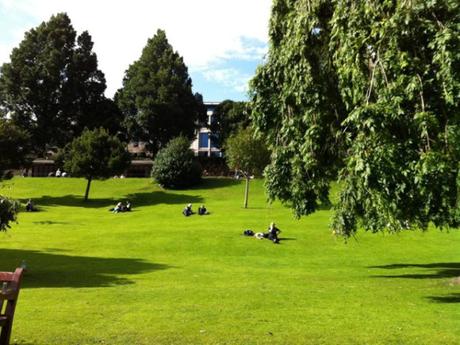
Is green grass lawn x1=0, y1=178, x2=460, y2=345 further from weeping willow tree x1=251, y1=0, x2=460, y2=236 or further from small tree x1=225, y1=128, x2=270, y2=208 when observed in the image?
small tree x1=225, y1=128, x2=270, y2=208

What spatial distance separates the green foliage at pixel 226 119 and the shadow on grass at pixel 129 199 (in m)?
35.1

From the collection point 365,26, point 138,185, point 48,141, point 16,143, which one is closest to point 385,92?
point 365,26

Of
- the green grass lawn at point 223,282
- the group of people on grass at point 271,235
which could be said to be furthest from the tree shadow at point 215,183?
the group of people on grass at point 271,235

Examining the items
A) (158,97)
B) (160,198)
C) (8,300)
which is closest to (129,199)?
(160,198)

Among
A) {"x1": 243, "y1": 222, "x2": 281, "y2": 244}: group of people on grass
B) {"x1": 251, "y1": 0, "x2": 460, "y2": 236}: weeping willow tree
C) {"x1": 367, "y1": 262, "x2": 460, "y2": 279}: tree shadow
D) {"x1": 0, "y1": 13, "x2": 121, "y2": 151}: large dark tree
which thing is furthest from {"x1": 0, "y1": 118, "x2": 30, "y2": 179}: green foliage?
{"x1": 251, "y1": 0, "x2": 460, "y2": 236}: weeping willow tree

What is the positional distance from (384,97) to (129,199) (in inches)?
1945

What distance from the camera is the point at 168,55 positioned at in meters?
85.1

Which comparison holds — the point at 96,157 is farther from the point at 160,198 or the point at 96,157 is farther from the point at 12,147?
the point at 12,147

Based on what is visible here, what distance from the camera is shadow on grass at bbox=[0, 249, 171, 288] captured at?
1761 cm

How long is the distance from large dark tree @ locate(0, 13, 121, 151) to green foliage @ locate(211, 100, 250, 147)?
22.0 metres

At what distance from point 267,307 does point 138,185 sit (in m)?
54.2

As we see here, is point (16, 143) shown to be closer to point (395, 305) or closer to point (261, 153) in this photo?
point (261, 153)

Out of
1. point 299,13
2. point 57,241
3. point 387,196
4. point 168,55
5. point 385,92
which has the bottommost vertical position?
point 57,241

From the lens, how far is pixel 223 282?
57.6 feet
